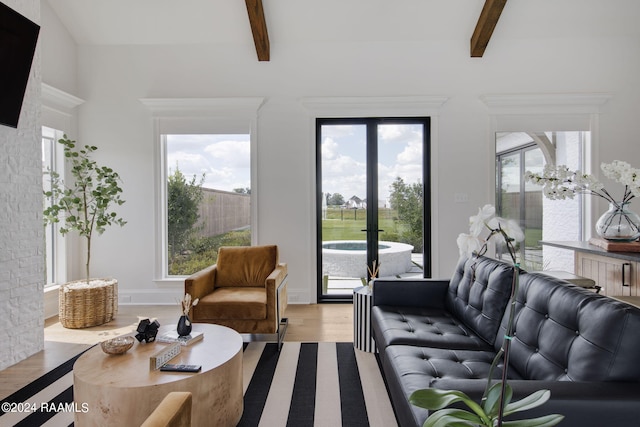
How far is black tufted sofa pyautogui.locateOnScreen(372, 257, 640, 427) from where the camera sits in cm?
121

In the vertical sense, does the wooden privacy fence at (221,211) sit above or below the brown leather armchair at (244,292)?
above

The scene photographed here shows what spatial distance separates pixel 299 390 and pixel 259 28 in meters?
3.76

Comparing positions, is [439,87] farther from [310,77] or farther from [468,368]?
[468,368]

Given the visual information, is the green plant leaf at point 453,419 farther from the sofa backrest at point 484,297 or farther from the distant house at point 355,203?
the distant house at point 355,203

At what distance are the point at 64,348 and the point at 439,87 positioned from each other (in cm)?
489

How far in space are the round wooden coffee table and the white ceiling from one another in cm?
380

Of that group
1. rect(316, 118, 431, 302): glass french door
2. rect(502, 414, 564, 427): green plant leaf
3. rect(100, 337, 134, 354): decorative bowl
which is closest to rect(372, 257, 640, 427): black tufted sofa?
rect(502, 414, 564, 427): green plant leaf

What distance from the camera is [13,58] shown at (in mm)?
2646

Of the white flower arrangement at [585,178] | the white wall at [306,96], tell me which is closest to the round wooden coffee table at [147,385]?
the white flower arrangement at [585,178]

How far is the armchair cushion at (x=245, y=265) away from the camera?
365 cm

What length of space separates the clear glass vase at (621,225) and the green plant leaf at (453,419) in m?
2.41

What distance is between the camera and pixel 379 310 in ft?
8.99

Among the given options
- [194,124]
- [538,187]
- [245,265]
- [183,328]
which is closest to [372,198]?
[245,265]

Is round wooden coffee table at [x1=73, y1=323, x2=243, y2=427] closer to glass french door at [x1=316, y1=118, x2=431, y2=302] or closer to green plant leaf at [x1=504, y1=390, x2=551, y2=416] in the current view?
green plant leaf at [x1=504, y1=390, x2=551, y2=416]
